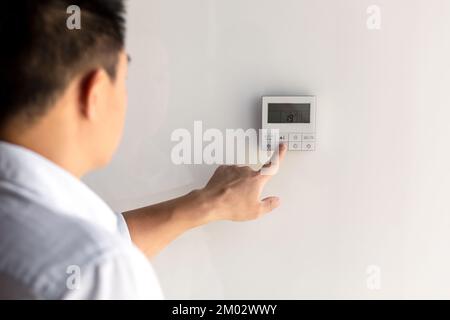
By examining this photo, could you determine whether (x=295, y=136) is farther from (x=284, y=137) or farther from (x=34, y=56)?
(x=34, y=56)

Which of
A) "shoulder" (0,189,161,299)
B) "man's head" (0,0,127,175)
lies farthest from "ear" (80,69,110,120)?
"shoulder" (0,189,161,299)

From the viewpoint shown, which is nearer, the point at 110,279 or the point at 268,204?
the point at 110,279

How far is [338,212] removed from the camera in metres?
0.87

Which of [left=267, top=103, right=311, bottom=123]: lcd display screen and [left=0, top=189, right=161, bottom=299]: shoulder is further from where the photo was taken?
[left=267, top=103, right=311, bottom=123]: lcd display screen

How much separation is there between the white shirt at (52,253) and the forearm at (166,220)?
1.06 ft

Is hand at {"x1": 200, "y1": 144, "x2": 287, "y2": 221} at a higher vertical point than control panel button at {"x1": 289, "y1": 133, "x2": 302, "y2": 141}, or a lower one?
lower

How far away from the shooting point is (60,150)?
0.59 m

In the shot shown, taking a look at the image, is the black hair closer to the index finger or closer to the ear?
the ear

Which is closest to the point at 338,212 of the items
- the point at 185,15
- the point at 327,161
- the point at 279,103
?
the point at 327,161

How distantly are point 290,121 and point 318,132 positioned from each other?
5 centimetres

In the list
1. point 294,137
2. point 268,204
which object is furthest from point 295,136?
point 268,204

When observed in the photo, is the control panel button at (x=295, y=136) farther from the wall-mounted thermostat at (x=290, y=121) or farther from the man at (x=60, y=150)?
the man at (x=60, y=150)

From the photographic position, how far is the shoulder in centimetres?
49

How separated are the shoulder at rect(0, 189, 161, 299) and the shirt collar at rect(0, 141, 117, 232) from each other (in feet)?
0.08
